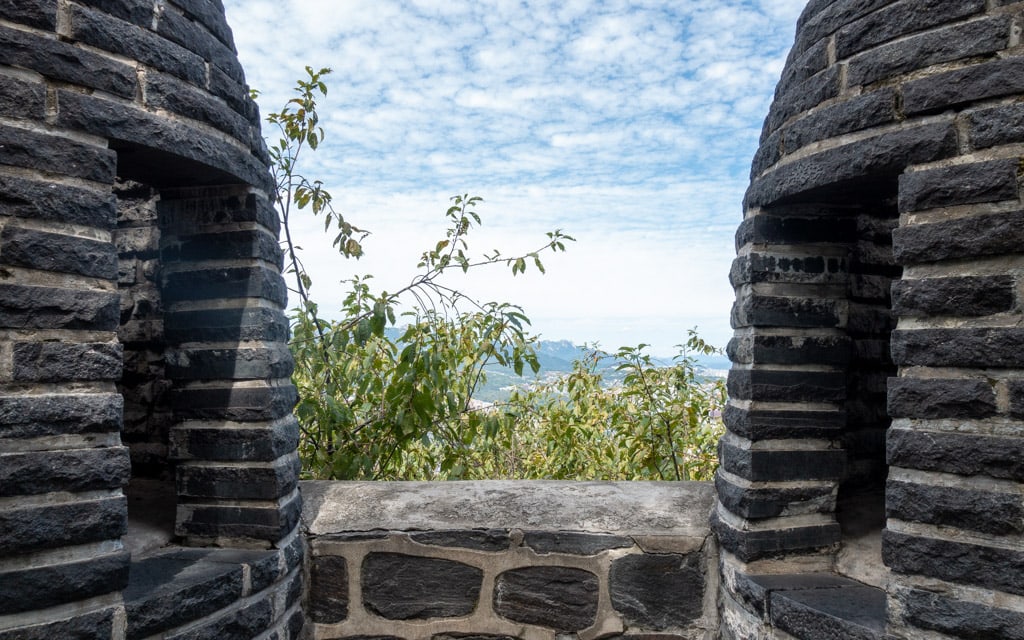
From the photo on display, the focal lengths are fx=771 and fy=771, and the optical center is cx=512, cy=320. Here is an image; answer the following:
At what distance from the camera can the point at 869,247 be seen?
9.86 feet

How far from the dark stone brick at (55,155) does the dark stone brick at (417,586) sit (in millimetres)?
1779

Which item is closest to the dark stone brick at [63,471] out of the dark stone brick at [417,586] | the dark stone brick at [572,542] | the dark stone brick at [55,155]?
the dark stone brick at [55,155]

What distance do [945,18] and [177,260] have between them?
2.58 metres

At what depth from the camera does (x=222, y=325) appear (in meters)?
2.76

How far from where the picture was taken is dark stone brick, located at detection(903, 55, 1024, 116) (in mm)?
1953

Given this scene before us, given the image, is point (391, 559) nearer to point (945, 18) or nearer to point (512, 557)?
point (512, 557)

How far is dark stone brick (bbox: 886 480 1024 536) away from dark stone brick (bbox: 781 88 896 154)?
1.02 m

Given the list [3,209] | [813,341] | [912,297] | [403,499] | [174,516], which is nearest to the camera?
[3,209]

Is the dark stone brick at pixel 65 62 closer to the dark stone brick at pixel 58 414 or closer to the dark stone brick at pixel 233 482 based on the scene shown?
the dark stone brick at pixel 58 414

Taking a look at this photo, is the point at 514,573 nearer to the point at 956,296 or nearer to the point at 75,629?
the point at 75,629

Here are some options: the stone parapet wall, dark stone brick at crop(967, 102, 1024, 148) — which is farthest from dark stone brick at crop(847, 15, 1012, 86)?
the stone parapet wall

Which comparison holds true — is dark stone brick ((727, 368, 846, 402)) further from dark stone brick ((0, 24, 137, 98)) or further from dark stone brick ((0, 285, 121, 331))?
dark stone brick ((0, 24, 137, 98))

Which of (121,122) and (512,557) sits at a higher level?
(121,122)

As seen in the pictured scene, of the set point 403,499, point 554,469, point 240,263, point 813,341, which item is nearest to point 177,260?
point 240,263
